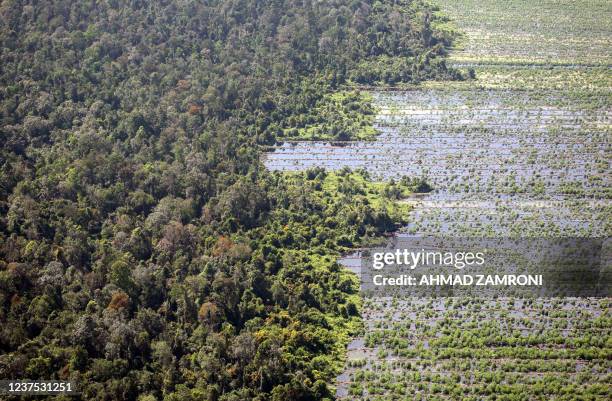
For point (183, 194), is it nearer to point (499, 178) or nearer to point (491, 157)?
point (499, 178)

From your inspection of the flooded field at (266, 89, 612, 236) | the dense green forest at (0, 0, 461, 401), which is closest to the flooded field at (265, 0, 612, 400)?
the flooded field at (266, 89, 612, 236)

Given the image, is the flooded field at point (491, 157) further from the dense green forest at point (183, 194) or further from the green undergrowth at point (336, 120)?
the dense green forest at point (183, 194)

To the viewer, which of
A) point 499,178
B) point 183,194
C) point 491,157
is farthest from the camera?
point 491,157

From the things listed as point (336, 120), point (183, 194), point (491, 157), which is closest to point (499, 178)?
point (491, 157)

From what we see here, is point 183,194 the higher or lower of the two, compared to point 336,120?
lower

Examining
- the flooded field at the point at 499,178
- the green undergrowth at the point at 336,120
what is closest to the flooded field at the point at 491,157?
the flooded field at the point at 499,178

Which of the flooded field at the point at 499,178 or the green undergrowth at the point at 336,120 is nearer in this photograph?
Result: the flooded field at the point at 499,178

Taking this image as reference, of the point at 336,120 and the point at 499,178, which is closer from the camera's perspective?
the point at 499,178

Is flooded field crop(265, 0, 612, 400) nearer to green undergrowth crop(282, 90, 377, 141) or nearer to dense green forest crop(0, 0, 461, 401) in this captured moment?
green undergrowth crop(282, 90, 377, 141)

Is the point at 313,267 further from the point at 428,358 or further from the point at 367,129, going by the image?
the point at 367,129

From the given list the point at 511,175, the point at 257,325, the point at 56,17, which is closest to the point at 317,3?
the point at 56,17
